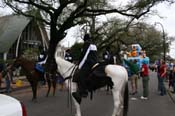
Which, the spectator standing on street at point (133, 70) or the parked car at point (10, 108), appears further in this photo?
the spectator standing on street at point (133, 70)

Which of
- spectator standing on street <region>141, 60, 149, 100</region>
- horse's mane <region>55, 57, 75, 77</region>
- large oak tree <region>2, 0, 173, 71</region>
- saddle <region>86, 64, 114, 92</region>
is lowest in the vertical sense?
spectator standing on street <region>141, 60, 149, 100</region>

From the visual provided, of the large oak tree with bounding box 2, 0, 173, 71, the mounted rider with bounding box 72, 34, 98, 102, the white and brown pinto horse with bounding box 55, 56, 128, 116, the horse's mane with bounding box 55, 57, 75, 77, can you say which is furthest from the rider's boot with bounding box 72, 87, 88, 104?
the large oak tree with bounding box 2, 0, 173, 71

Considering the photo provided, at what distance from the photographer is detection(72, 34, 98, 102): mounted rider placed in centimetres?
1038

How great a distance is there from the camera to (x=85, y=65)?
412 inches

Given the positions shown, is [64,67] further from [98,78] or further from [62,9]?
[62,9]

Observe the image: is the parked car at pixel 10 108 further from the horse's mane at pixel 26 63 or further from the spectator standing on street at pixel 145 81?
the spectator standing on street at pixel 145 81

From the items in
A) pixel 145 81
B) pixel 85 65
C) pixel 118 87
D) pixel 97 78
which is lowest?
pixel 145 81

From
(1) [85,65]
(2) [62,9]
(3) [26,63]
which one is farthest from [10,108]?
(2) [62,9]

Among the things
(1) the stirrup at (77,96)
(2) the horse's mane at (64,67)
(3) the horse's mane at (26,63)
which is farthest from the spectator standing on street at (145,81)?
(1) the stirrup at (77,96)

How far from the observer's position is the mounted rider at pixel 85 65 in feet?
34.0

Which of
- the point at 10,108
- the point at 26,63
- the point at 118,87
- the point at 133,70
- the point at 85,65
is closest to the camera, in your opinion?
the point at 10,108

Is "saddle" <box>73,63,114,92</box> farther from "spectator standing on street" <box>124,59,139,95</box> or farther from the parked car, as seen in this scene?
"spectator standing on street" <box>124,59,139,95</box>

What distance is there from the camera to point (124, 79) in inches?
422

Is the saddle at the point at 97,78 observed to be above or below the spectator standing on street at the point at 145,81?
above
